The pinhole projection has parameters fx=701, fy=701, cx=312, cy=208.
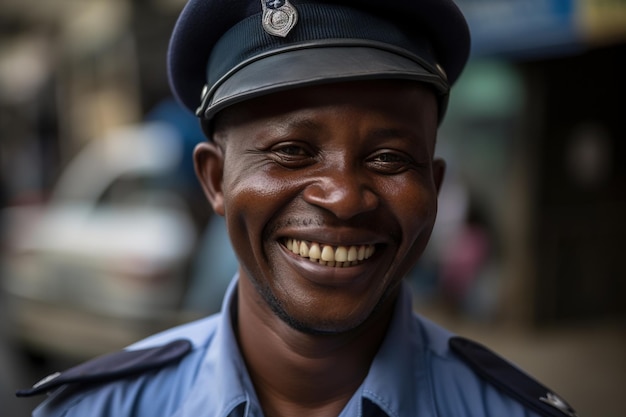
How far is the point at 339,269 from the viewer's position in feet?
4.88

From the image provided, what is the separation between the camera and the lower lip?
4.88ft

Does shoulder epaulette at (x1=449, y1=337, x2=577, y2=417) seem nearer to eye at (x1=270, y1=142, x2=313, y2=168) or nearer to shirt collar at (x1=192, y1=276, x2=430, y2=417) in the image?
shirt collar at (x1=192, y1=276, x2=430, y2=417)

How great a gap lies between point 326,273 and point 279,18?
0.55 meters

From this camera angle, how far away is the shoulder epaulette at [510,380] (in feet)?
5.50

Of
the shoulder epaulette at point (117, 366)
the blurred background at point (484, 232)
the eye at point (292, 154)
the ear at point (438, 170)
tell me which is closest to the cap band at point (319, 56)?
the eye at point (292, 154)

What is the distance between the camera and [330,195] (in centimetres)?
142

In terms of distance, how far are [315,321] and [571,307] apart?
19.5 ft

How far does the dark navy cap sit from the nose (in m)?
0.19

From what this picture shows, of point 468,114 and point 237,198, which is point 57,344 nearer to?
point 468,114

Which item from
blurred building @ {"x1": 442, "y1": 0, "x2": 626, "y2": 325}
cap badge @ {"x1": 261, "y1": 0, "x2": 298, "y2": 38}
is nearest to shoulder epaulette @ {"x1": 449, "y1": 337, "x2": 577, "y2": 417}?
cap badge @ {"x1": 261, "y1": 0, "x2": 298, "y2": 38}

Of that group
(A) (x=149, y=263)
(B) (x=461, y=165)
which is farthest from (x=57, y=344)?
(B) (x=461, y=165)

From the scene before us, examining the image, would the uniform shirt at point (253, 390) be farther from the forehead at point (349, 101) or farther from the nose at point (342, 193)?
the forehead at point (349, 101)

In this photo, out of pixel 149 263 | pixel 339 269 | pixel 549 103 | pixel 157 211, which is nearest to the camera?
pixel 339 269

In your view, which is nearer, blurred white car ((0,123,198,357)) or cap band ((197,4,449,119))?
cap band ((197,4,449,119))
